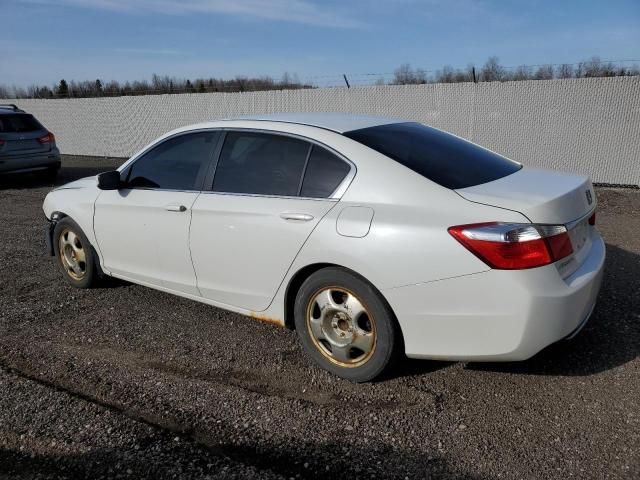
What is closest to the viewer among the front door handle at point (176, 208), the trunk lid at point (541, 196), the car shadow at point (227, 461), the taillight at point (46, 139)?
the car shadow at point (227, 461)

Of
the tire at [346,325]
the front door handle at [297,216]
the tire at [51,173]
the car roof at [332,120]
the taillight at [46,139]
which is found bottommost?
the tire at [51,173]

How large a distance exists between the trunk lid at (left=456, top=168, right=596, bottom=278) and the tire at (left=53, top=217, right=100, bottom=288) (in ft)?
11.5

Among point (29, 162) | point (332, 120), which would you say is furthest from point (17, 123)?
point (332, 120)

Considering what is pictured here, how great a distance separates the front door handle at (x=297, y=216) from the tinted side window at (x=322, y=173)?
0.48 feet

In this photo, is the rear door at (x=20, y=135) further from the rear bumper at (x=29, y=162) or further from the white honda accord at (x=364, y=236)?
the white honda accord at (x=364, y=236)

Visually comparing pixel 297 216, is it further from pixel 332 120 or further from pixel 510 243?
pixel 510 243

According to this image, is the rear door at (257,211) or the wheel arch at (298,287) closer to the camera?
the wheel arch at (298,287)

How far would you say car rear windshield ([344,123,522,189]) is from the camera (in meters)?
3.30

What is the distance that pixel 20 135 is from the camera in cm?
1223

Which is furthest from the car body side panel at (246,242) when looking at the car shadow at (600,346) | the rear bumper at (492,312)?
the car shadow at (600,346)

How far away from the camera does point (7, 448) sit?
286 centimetres

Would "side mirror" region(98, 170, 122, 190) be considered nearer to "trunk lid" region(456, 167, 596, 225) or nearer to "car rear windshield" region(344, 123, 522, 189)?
"car rear windshield" region(344, 123, 522, 189)

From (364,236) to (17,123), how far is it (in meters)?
11.9

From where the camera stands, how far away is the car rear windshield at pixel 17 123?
39.7 ft
